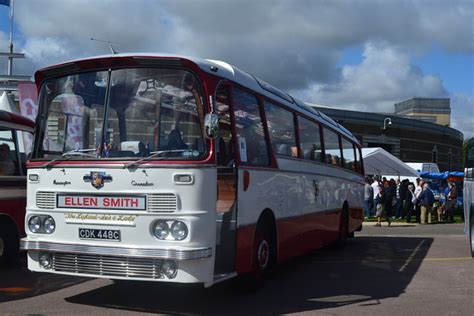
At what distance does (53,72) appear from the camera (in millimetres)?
7469

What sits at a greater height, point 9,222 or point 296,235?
point 9,222

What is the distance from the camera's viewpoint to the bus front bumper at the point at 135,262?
641cm

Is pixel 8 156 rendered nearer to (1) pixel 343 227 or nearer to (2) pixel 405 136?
(1) pixel 343 227

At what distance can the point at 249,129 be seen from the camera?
8.00 metres

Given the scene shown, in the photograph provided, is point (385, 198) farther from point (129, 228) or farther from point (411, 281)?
point (129, 228)

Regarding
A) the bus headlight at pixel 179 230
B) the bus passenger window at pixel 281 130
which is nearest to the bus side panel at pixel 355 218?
the bus passenger window at pixel 281 130

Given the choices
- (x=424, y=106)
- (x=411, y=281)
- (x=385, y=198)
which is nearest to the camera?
(x=411, y=281)

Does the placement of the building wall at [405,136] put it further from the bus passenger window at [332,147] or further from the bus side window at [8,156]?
the bus side window at [8,156]

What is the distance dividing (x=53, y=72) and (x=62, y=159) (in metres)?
1.19

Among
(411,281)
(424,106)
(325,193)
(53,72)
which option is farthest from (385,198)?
(424,106)

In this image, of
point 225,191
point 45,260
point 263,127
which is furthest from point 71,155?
point 263,127

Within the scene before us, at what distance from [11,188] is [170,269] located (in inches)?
182

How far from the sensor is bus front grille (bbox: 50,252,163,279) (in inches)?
255

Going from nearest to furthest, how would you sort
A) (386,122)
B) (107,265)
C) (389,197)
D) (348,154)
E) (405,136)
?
(107,265) < (348,154) < (389,197) < (386,122) < (405,136)
